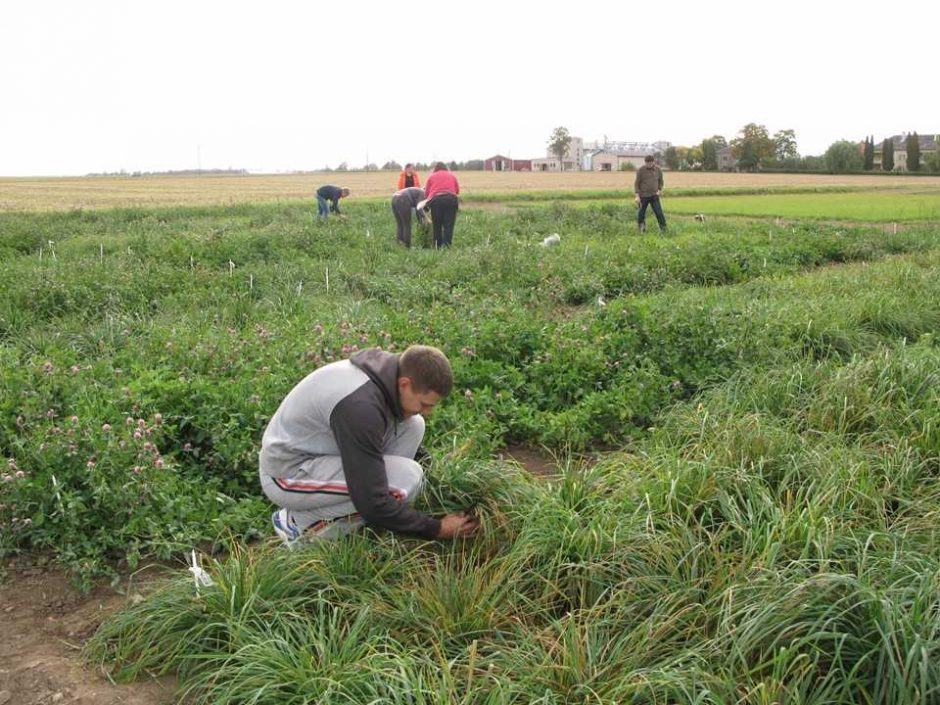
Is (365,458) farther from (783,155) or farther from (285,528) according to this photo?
(783,155)

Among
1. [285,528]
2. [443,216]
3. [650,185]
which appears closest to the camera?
[285,528]

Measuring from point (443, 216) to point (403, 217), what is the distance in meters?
0.82

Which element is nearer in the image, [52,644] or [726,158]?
[52,644]

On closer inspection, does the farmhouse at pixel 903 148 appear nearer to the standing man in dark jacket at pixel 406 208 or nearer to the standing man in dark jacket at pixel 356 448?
the standing man in dark jacket at pixel 406 208

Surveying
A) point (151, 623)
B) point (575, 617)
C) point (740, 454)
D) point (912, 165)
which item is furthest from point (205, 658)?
point (912, 165)

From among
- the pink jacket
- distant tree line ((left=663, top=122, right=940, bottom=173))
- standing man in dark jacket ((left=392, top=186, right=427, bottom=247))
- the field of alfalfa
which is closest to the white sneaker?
the field of alfalfa

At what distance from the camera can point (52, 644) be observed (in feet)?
11.2

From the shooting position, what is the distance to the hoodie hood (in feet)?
11.5

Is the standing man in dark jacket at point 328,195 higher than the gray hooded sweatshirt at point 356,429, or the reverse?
the standing man in dark jacket at point 328,195

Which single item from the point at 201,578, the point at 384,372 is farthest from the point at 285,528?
the point at 384,372

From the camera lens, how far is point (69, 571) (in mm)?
3916

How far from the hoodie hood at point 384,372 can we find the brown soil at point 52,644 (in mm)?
1404

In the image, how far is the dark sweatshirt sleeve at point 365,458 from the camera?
340cm

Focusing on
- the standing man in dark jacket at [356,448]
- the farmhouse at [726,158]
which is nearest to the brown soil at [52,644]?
the standing man in dark jacket at [356,448]
